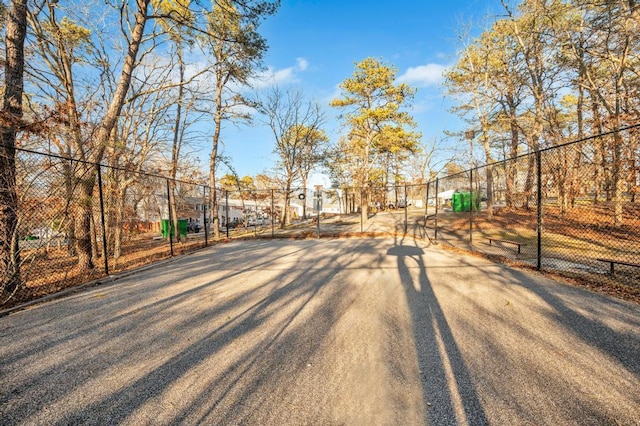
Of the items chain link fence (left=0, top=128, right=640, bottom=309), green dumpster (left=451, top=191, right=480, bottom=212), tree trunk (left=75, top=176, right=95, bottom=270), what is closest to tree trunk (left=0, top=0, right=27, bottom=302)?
chain link fence (left=0, top=128, right=640, bottom=309)

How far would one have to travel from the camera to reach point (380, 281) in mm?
4906

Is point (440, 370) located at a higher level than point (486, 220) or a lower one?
lower

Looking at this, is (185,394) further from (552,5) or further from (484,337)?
(552,5)

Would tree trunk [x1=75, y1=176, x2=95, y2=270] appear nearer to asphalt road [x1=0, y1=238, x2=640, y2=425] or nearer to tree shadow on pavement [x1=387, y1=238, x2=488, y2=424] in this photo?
asphalt road [x1=0, y1=238, x2=640, y2=425]

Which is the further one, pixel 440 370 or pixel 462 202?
pixel 462 202

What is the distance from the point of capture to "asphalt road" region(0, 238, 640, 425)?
1.75m

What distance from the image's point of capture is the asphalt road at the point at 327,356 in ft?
5.75

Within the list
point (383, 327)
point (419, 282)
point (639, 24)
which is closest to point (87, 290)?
point (383, 327)

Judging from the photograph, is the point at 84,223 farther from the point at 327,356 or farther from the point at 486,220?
the point at 486,220

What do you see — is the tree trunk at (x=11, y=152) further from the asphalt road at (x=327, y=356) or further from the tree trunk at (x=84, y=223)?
the tree trunk at (x=84, y=223)

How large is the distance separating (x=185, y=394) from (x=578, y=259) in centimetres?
838

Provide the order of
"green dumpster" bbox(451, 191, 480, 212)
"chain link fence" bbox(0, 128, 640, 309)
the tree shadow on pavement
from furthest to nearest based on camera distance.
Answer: "green dumpster" bbox(451, 191, 480, 212) < "chain link fence" bbox(0, 128, 640, 309) < the tree shadow on pavement

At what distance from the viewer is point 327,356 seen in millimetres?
2420

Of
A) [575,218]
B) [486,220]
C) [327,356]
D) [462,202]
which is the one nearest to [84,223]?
[327,356]
